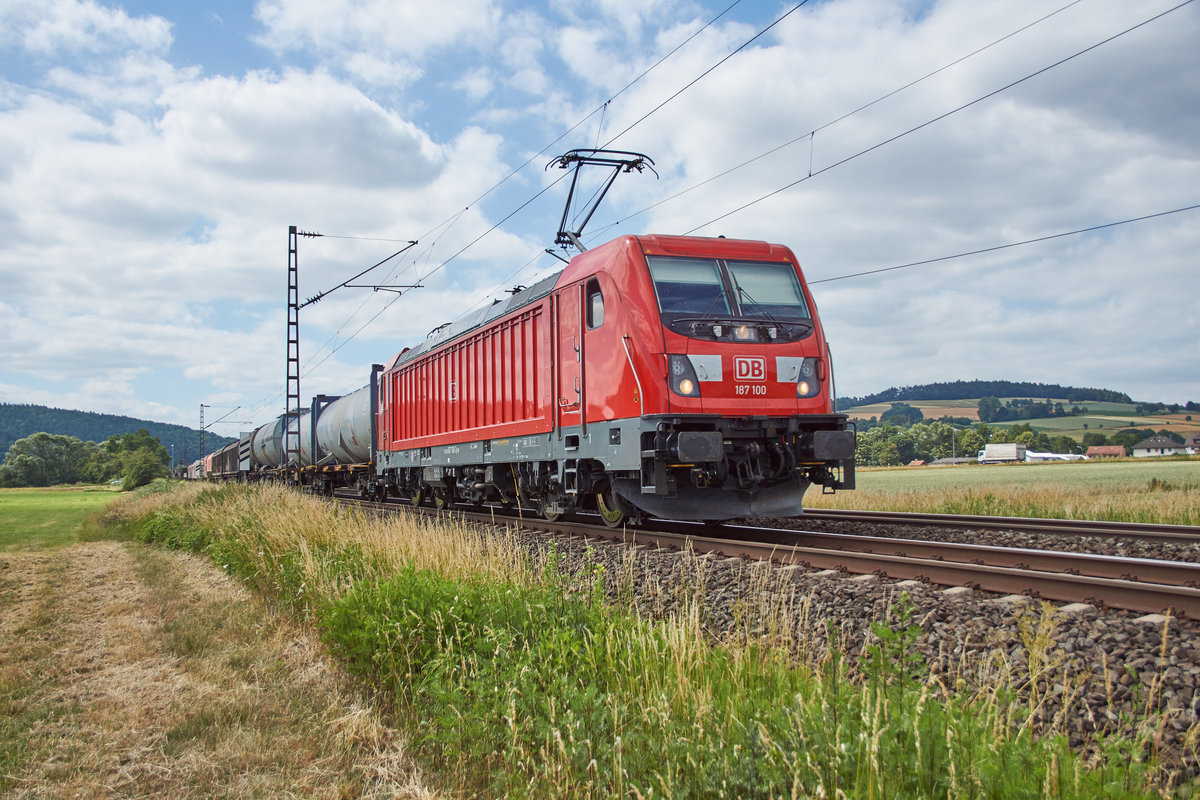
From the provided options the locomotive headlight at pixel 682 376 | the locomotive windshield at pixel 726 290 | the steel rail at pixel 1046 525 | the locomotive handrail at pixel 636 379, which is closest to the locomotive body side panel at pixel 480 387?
the locomotive handrail at pixel 636 379

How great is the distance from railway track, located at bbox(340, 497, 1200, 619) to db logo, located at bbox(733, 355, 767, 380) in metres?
2.01

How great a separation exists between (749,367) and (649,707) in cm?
691

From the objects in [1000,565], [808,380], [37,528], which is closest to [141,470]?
[37,528]

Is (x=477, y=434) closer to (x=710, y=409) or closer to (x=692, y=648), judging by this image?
(x=710, y=409)

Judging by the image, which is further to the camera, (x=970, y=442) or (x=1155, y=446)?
A: (x=970, y=442)

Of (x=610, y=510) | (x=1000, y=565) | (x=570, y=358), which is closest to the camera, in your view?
(x=1000, y=565)

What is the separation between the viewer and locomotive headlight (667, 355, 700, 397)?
9680mm

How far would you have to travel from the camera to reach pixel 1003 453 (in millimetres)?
98250

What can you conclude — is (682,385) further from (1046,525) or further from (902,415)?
(902,415)

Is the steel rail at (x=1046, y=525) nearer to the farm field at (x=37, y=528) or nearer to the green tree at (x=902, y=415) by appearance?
the farm field at (x=37, y=528)

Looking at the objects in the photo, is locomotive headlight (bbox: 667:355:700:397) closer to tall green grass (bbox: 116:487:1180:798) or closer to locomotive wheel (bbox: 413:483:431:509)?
tall green grass (bbox: 116:487:1180:798)

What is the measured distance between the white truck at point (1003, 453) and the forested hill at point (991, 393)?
4682cm

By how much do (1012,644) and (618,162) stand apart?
1177 centimetres

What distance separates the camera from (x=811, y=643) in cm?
501
